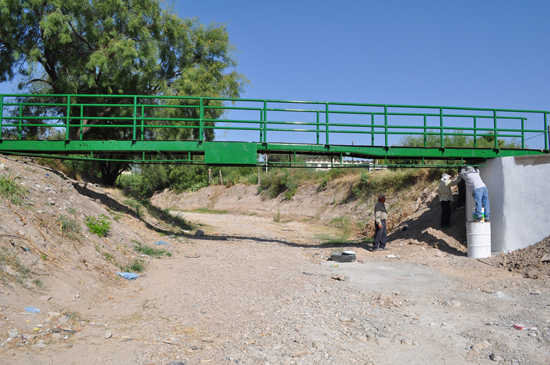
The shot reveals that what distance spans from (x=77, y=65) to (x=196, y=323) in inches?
554

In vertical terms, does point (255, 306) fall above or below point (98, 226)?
below

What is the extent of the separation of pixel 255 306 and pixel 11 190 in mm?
6069

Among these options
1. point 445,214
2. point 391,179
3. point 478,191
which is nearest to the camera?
point 478,191

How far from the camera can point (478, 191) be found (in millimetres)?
11164

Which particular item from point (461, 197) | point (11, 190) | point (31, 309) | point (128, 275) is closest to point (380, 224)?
point (461, 197)

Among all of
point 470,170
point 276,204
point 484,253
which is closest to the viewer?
point 484,253

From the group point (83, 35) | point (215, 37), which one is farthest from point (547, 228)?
point (83, 35)

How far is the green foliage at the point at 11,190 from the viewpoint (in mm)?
8570

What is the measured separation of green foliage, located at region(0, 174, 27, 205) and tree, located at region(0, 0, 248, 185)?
7947 mm

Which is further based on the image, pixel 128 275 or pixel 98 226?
pixel 98 226

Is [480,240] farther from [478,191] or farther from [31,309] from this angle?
[31,309]

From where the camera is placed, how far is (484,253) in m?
10.7

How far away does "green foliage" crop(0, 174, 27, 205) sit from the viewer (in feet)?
28.1

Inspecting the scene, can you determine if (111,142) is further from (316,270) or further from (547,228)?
(547,228)
